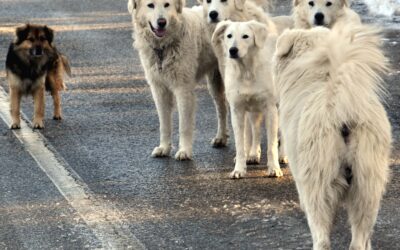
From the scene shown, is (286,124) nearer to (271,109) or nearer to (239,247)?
(239,247)

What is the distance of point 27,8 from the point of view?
66.4ft

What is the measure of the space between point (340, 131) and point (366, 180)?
322 mm

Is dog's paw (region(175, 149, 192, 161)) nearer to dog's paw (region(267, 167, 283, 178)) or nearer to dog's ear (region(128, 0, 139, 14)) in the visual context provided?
dog's paw (region(267, 167, 283, 178))

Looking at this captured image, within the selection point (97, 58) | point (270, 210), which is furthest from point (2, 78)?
point (270, 210)

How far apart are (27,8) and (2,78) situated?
7.24m

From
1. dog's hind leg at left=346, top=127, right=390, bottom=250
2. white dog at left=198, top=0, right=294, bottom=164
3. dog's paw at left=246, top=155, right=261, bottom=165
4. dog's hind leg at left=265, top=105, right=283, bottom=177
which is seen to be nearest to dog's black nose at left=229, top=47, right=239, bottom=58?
dog's hind leg at left=265, top=105, right=283, bottom=177

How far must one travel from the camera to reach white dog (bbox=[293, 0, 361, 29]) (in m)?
9.70

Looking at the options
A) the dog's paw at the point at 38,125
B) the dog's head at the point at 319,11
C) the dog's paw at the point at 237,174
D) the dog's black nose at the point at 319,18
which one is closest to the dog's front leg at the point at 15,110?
the dog's paw at the point at 38,125

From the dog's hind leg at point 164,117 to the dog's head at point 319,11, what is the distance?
1.57m

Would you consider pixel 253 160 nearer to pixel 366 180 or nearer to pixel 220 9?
pixel 220 9

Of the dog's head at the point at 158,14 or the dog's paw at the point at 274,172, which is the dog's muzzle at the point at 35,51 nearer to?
the dog's head at the point at 158,14

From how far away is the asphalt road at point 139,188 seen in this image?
699 cm

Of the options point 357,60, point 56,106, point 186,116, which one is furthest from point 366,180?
point 56,106

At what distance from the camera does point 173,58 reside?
964 cm
